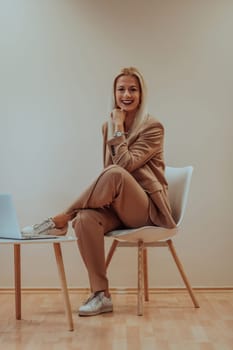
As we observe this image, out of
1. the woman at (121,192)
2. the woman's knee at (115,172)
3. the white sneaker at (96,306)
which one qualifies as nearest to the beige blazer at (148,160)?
the woman at (121,192)

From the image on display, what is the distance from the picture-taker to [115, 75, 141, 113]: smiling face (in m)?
2.73

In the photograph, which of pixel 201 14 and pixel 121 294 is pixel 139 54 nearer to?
pixel 201 14

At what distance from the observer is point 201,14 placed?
313cm

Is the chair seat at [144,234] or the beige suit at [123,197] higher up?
the beige suit at [123,197]

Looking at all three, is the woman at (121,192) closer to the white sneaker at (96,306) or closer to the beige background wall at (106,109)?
the white sneaker at (96,306)

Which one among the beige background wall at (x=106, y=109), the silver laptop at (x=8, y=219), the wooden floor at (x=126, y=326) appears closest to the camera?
the wooden floor at (x=126, y=326)

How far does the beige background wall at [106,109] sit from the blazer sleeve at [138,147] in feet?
1.61

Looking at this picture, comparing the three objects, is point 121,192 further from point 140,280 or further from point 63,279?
point 63,279

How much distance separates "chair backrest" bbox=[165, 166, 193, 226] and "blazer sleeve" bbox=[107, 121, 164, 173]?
0.64 feet

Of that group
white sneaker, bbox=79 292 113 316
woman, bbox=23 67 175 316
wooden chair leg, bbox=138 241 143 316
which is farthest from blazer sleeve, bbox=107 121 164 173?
white sneaker, bbox=79 292 113 316

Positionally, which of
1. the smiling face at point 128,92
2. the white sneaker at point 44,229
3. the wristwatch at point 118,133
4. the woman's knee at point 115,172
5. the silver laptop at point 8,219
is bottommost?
the white sneaker at point 44,229

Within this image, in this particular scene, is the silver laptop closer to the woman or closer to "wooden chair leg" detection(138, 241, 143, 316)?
the woman

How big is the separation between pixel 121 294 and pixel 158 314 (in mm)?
621

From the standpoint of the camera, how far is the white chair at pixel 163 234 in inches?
97.0
